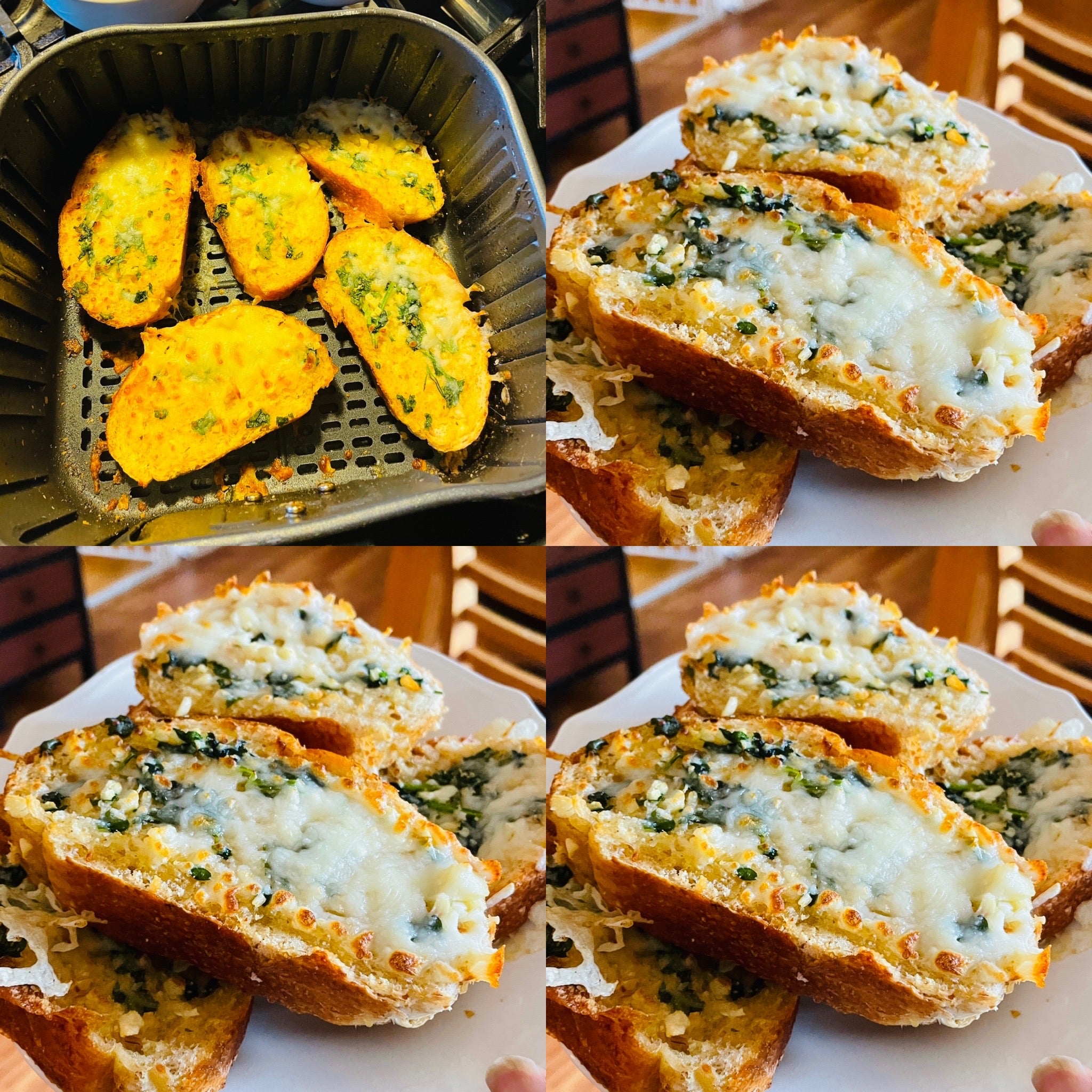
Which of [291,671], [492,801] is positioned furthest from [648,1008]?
[291,671]

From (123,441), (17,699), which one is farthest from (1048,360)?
(17,699)

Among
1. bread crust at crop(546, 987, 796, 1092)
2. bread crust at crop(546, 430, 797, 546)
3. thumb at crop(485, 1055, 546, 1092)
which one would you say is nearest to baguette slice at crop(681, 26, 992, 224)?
bread crust at crop(546, 430, 797, 546)

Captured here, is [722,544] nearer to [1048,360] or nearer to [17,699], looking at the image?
[1048,360]

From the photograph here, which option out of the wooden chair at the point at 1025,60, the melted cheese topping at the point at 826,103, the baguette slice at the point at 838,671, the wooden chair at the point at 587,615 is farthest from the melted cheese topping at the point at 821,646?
the wooden chair at the point at 1025,60

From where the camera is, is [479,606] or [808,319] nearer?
[808,319]

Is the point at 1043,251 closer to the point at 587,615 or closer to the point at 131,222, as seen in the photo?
the point at 587,615

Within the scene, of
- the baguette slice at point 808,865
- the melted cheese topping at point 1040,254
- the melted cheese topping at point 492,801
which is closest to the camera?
the baguette slice at point 808,865

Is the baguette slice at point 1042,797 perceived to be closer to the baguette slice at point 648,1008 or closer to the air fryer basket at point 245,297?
the baguette slice at point 648,1008

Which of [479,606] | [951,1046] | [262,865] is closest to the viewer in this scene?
[262,865]
